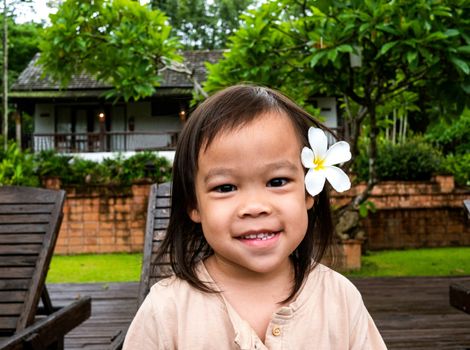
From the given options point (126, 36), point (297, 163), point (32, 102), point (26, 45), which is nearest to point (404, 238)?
point (126, 36)

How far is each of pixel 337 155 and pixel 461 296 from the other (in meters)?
1.89

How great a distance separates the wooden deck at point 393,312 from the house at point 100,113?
947 centimetres

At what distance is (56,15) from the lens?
551 centimetres

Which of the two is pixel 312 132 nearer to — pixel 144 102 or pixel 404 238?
pixel 404 238

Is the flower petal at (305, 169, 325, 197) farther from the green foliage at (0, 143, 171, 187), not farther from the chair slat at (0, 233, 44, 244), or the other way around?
the green foliage at (0, 143, 171, 187)

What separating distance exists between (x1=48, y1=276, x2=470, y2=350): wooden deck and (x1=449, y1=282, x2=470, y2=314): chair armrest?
1.42 feet

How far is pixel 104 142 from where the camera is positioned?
1562 centimetres

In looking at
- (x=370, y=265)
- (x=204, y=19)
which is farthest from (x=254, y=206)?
(x=204, y=19)

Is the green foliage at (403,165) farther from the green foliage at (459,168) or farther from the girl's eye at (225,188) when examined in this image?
the girl's eye at (225,188)

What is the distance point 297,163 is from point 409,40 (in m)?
3.15

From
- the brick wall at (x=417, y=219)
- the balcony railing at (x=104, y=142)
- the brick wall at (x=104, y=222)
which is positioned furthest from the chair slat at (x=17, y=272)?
the balcony railing at (x=104, y=142)

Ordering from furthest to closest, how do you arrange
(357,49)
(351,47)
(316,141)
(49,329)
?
(357,49) < (351,47) < (49,329) < (316,141)

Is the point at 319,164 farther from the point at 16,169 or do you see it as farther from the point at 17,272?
the point at 16,169

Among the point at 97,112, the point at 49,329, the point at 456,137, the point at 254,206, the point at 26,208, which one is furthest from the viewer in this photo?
the point at 97,112
